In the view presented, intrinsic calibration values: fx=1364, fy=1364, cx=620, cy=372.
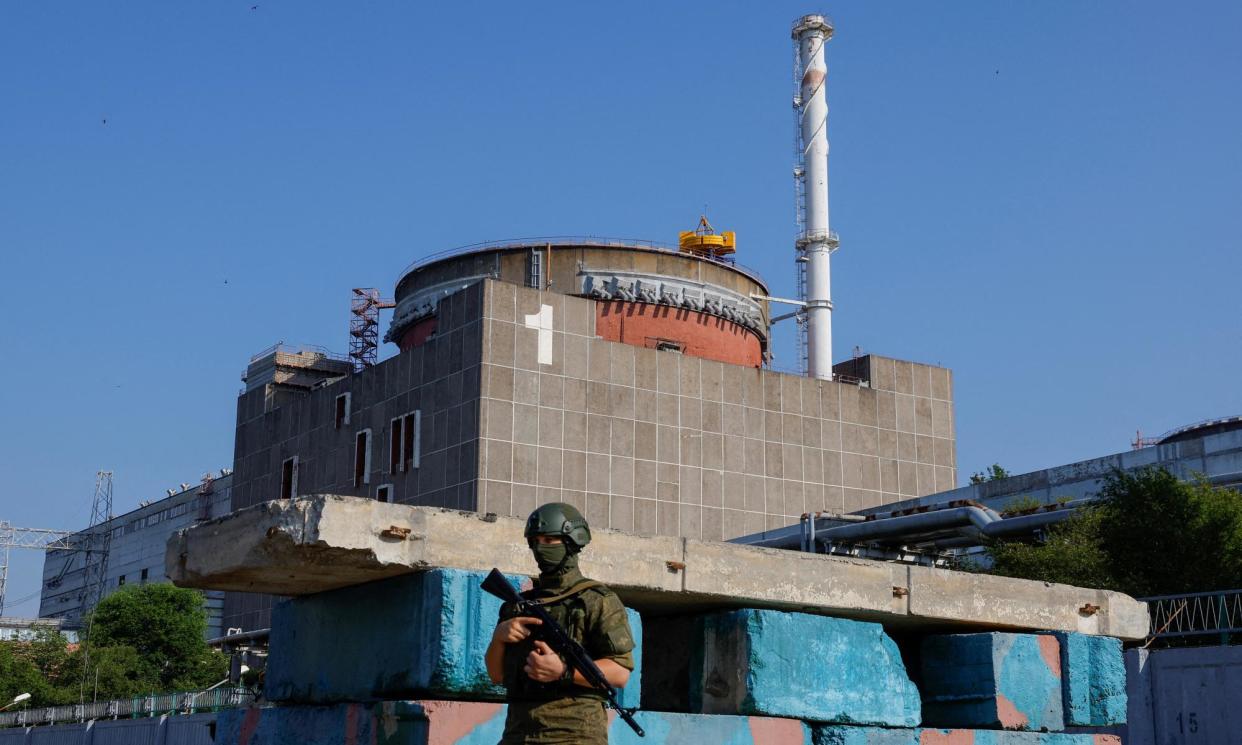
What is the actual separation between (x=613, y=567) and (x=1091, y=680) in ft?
11.4

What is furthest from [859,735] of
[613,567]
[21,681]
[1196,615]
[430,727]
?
[21,681]

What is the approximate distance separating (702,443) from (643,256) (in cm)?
756

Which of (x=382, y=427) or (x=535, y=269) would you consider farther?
(x=535, y=269)

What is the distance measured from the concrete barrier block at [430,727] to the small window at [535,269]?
44434 millimetres

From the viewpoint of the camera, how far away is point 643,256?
52.2 metres

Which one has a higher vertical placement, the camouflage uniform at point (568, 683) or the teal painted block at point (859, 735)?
the camouflage uniform at point (568, 683)

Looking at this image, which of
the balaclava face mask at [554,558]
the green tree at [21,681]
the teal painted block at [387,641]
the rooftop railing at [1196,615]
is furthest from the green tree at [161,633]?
the balaclava face mask at [554,558]

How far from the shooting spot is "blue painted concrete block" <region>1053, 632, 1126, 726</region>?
807 cm

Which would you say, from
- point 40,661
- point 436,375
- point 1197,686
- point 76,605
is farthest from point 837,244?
point 76,605

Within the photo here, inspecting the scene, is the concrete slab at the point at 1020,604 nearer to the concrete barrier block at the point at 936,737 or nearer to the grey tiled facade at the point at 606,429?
the concrete barrier block at the point at 936,737

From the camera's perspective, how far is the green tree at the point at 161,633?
5478 cm

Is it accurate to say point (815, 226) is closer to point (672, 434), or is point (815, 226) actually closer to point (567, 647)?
point (672, 434)

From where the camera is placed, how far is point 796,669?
23.0 feet

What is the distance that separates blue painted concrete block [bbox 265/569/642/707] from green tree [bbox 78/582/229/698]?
49142mm
